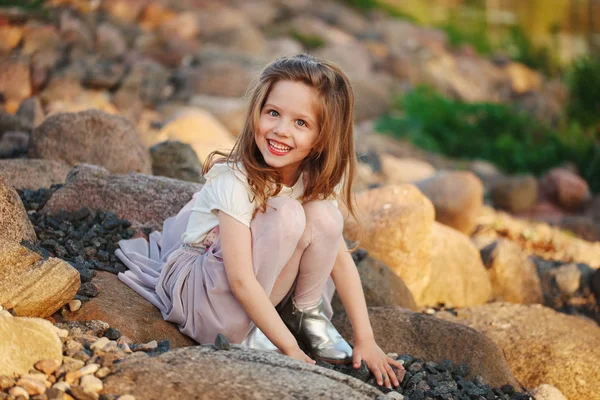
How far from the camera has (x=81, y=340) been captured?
2465 mm

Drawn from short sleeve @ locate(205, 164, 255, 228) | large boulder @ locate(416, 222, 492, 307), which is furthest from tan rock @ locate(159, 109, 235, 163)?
short sleeve @ locate(205, 164, 255, 228)

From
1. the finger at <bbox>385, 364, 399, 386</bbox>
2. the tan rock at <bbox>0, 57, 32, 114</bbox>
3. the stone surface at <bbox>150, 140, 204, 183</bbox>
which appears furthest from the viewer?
the tan rock at <bbox>0, 57, 32, 114</bbox>

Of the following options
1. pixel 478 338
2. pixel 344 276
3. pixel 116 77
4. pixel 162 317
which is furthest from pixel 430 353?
pixel 116 77

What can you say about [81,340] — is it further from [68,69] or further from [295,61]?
[68,69]

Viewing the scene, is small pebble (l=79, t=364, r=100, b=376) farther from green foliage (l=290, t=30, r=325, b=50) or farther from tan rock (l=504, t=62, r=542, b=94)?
tan rock (l=504, t=62, r=542, b=94)

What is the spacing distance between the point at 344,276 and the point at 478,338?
623 millimetres

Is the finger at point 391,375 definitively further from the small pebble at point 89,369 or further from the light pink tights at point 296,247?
the small pebble at point 89,369

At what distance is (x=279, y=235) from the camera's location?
2734 millimetres

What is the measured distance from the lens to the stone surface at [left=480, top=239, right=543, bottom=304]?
185 inches

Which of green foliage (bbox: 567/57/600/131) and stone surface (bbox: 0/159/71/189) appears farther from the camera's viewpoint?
green foliage (bbox: 567/57/600/131)

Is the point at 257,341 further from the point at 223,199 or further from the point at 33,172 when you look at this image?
the point at 33,172

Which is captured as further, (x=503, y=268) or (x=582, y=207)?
(x=582, y=207)

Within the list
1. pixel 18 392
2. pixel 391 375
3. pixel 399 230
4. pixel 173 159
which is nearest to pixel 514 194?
pixel 399 230

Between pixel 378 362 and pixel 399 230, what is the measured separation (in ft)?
4.32
